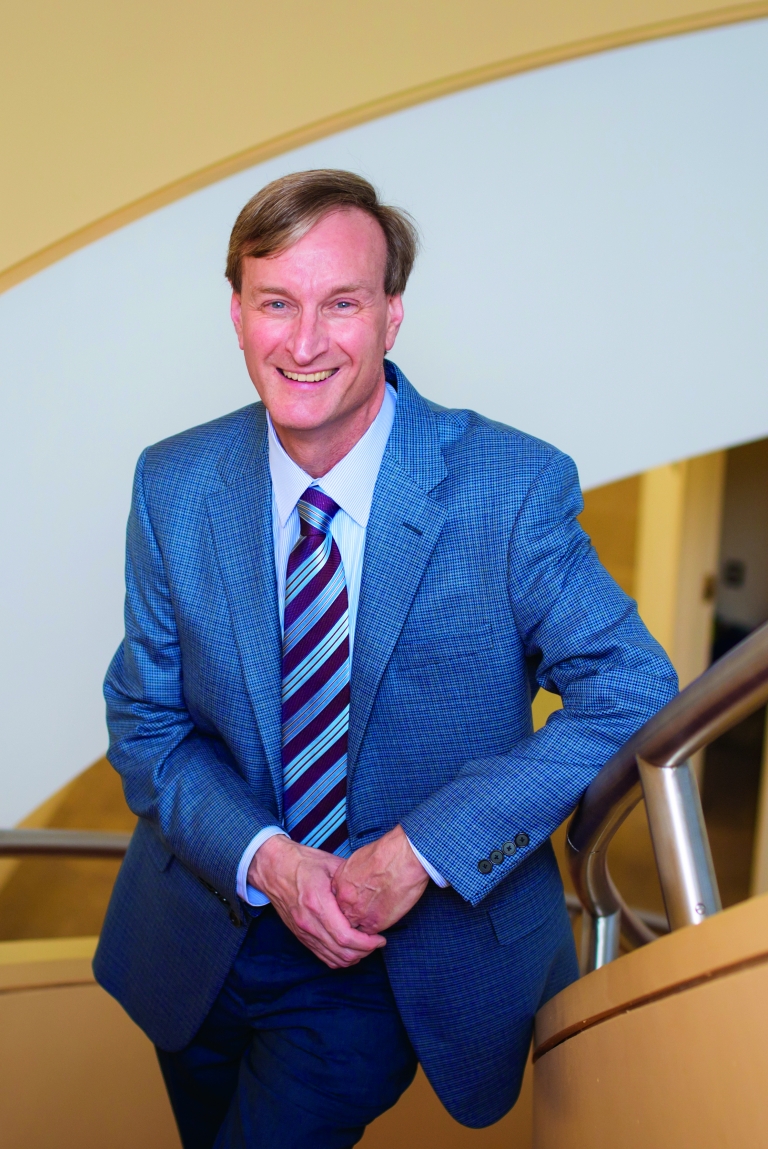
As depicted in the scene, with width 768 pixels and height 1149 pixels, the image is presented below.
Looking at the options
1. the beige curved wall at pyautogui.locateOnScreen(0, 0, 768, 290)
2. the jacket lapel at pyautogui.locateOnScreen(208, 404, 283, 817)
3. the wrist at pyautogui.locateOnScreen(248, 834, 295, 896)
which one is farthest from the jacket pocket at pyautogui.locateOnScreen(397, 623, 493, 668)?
the beige curved wall at pyautogui.locateOnScreen(0, 0, 768, 290)

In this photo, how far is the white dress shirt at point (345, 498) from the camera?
1.58 m

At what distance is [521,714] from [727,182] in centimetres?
152

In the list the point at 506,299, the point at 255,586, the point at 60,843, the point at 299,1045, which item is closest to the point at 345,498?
the point at 255,586

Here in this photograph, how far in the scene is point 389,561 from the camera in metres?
1.51

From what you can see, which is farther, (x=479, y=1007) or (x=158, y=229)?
(x=158, y=229)

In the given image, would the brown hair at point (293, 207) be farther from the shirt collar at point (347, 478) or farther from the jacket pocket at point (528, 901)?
→ the jacket pocket at point (528, 901)

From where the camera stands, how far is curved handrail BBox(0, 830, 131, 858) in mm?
2301

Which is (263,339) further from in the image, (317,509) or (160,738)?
(160,738)

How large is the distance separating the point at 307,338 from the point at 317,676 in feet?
1.56

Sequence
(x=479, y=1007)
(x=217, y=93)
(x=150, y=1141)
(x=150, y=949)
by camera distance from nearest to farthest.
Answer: (x=479, y=1007), (x=150, y=949), (x=217, y=93), (x=150, y=1141)

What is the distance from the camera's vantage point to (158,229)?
2457 millimetres

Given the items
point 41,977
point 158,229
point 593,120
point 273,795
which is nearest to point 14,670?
point 41,977

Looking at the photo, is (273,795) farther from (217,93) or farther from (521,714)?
(217,93)

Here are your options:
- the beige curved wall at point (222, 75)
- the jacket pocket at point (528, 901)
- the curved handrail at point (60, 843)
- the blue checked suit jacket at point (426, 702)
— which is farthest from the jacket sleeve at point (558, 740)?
the beige curved wall at point (222, 75)
